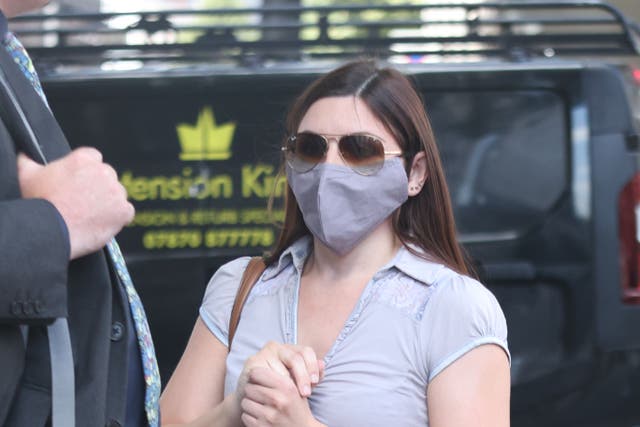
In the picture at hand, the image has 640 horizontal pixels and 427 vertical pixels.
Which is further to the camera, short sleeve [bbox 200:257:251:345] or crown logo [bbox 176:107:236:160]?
crown logo [bbox 176:107:236:160]

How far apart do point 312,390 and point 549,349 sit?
2393 millimetres

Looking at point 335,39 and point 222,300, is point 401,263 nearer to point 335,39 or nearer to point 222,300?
point 222,300

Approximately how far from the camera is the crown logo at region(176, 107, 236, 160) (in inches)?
169

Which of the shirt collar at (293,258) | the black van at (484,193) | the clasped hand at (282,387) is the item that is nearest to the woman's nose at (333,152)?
the shirt collar at (293,258)

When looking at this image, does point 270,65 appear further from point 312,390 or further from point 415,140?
point 312,390

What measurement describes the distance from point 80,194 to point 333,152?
0.75m

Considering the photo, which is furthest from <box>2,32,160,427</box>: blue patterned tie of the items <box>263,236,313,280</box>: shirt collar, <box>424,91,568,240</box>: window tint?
<box>424,91,568,240</box>: window tint

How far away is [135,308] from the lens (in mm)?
1938

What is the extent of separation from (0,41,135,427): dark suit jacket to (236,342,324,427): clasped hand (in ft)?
0.97

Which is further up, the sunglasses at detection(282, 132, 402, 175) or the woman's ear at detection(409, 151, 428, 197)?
the sunglasses at detection(282, 132, 402, 175)

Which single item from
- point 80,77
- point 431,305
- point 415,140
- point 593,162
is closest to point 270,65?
point 80,77

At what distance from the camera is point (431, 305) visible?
215cm

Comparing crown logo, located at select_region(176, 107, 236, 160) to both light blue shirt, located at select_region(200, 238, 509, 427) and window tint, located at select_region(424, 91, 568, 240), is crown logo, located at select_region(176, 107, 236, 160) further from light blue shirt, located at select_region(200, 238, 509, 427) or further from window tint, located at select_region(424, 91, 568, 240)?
light blue shirt, located at select_region(200, 238, 509, 427)

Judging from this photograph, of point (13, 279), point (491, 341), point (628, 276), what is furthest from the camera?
point (628, 276)
